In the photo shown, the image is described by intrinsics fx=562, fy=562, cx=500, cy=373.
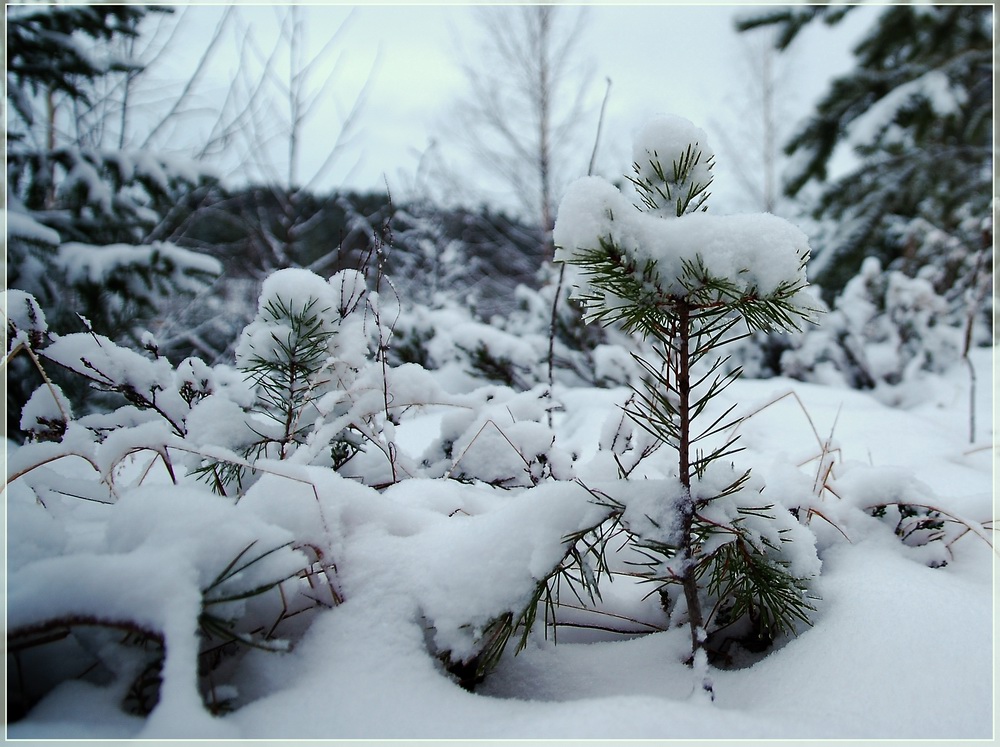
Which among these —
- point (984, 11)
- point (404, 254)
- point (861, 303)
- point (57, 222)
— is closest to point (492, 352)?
point (57, 222)

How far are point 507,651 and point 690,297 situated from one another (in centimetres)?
53

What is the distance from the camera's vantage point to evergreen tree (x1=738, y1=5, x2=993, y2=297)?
4828 millimetres

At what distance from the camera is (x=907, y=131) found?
5.15 metres

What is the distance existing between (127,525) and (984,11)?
726 centimetres

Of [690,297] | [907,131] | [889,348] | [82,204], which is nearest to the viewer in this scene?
[690,297]

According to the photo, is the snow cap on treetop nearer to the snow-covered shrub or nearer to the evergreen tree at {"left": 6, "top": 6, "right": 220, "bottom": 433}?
the evergreen tree at {"left": 6, "top": 6, "right": 220, "bottom": 433}

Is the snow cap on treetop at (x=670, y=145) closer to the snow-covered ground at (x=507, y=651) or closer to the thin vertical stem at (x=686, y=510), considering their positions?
the thin vertical stem at (x=686, y=510)

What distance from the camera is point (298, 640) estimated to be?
0.70 metres

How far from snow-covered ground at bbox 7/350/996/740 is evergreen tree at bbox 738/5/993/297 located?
499 cm

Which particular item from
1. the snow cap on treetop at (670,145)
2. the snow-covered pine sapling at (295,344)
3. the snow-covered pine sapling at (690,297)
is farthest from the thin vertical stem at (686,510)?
the snow-covered pine sapling at (295,344)

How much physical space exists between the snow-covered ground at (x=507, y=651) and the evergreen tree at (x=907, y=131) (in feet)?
16.4

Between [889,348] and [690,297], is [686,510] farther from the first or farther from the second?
[889,348]

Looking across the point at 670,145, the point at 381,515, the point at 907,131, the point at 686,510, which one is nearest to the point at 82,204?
the point at 381,515

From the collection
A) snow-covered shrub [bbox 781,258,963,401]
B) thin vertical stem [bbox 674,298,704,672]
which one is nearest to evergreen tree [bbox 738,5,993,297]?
snow-covered shrub [bbox 781,258,963,401]
